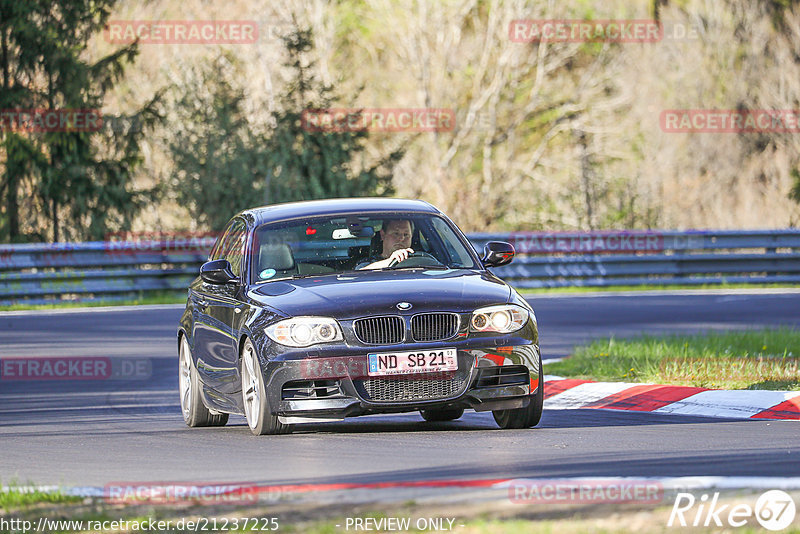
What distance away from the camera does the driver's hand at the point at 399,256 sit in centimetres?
1034

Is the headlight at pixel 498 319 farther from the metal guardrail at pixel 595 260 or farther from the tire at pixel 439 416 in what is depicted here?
the metal guardrail at pixel 595 260

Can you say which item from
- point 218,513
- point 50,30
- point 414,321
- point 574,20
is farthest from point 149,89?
point 218,513

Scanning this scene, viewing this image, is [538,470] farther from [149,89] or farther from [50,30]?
[149,89]

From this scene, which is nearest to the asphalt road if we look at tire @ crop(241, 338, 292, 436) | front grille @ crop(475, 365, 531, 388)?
tire @ crop(241, 338, 292, 436)

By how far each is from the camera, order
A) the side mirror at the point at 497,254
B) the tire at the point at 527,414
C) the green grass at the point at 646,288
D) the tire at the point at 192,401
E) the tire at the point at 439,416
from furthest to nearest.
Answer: the green grass at the point at 646,288, the tire at the point at 192,401, the tire at the point at 439,416, the side mirror at the point at 497,254, the tire at the point at 527,414

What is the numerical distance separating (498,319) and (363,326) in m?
0.87

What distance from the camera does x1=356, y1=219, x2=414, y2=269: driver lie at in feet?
33.9

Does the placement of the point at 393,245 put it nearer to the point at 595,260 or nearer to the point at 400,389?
the point at 400,389

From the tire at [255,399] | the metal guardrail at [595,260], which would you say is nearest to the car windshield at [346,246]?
the tire at [255,399]

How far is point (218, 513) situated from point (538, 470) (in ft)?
6.07

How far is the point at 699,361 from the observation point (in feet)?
41.6

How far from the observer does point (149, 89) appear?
153ft

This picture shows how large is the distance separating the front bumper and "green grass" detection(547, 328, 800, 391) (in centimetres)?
286

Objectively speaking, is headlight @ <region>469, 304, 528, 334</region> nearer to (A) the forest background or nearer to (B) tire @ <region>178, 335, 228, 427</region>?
(B) tire @ <region>178, 335, 228, 427</region>
